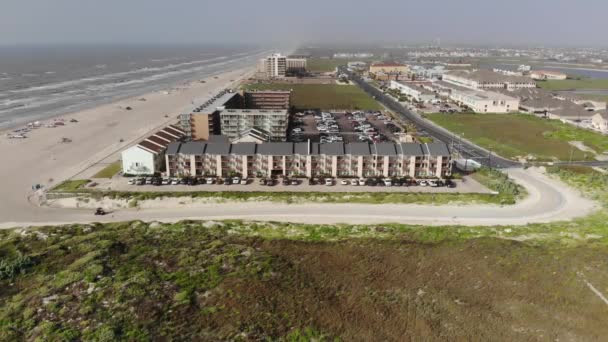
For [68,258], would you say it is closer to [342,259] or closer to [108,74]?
[342,259]

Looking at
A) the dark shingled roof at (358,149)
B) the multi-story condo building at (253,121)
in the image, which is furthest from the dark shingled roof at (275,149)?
the multi-story condo building at (253,121)

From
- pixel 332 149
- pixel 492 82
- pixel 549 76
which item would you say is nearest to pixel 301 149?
pixel 332 149

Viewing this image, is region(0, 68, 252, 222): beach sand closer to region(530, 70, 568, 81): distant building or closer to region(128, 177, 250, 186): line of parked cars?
region(128, 177, 250, 186): line of parked cars

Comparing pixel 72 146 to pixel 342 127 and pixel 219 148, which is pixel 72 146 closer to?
pixel 219 148

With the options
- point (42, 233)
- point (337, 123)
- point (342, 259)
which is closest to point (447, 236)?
point (342, 259)

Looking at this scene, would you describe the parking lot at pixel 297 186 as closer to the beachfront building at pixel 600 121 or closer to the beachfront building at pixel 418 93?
the beachfront building at pixel 600 121

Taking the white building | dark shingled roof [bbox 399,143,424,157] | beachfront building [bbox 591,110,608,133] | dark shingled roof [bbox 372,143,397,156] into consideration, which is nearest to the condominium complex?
the white building
